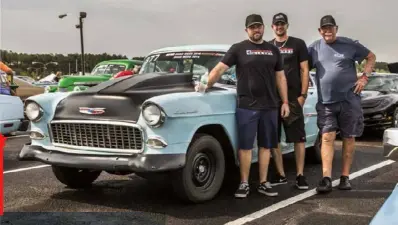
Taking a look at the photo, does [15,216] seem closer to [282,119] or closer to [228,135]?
[228,135]

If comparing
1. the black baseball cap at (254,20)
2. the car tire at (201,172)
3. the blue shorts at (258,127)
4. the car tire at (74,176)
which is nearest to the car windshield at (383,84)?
the blue shorts at (258,127)

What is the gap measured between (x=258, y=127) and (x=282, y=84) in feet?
1.77

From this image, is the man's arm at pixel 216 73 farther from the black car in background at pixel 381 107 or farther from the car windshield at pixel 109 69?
the car windshield at pixel 109 69

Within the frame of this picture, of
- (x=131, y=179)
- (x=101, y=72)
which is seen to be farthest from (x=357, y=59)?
(x=101, y=72)

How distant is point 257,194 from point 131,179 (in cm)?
170

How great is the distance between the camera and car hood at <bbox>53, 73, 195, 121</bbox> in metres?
4.65

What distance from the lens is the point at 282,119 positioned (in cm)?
559

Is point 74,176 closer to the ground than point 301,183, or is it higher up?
higher up

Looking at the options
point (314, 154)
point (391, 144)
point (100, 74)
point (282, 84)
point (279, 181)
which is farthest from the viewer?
point (100, 74)

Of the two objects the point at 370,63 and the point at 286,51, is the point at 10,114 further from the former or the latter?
the point at 370,63

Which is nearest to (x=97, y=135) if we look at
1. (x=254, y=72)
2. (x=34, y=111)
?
(x=34, y=111)

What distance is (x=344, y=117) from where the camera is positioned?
214 inches

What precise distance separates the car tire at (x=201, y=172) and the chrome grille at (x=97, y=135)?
483 mm

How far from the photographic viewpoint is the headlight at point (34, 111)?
5090mm
